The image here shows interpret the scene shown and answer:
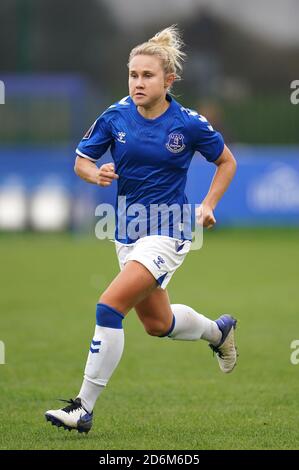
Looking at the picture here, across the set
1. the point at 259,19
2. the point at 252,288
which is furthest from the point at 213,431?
the point at 259,19

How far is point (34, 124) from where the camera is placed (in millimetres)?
21188

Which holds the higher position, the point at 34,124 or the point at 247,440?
the point at 34,124

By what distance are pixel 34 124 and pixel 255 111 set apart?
4.81m

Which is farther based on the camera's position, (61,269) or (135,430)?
(61,269)

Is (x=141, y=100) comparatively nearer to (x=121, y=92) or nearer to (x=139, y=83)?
(x=139, y=83)

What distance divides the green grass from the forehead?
2081 millimetres

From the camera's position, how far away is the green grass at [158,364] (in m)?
6.22

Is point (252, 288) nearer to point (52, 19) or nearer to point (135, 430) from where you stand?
point (135, 430)

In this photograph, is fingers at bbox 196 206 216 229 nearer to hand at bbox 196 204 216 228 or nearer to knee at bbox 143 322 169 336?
hand at bbox 196 204 216 228

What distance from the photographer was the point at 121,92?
78.4ft

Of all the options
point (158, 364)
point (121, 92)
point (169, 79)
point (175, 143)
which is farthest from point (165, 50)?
point (121, 92)

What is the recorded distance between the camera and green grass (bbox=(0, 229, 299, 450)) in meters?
6.22

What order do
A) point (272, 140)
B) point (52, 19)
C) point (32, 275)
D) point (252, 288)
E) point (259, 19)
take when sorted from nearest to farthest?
point (252, 288)
point (32, 275)
point (272, 140)
point (52, 19)
point (259, 19)

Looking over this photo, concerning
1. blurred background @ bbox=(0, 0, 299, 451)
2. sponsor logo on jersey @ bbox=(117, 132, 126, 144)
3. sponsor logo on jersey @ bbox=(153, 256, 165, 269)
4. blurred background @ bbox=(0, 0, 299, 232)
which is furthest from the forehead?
blurred background @ bbox=(0, 0, 299, 232)
